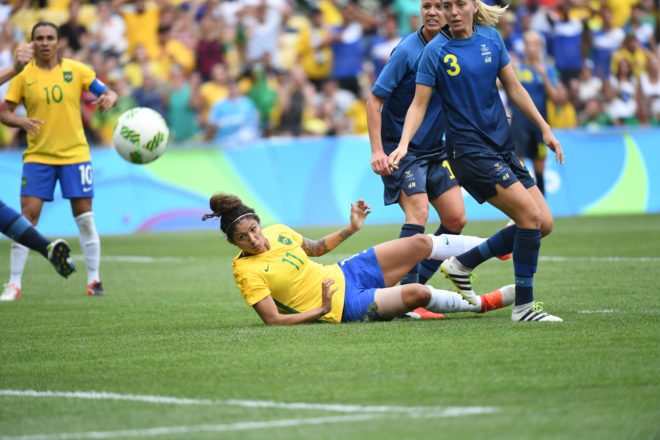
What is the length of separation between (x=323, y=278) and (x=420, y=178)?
1349 mm

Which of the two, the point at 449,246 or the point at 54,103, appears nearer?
the point at 449,246

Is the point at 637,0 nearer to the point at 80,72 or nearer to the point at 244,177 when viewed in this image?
the point at 244,177

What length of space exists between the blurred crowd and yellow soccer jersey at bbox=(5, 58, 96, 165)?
28.4ft

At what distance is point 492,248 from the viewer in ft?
30.5

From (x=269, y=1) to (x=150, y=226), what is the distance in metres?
6.43

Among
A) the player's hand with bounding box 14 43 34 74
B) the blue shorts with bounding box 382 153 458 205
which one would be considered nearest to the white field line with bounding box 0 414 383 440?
the blue shorts with bounding box 382 153 458 205

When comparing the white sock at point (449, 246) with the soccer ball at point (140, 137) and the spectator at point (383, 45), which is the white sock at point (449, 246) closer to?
the soccer ball at point (140, 137)

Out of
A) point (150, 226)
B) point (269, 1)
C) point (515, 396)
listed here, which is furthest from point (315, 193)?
→ point (515, 396)

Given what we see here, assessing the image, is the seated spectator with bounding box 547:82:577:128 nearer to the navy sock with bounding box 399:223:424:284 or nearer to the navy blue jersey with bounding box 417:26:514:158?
the navy sock with bounding box 399:223:424:284

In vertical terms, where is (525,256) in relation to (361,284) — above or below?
above

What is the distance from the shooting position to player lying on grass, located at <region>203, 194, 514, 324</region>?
8.88 metres

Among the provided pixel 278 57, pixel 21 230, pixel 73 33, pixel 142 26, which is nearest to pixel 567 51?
pixel 278 57

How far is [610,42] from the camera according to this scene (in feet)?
85.5

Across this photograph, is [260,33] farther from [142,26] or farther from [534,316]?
[534,316]
